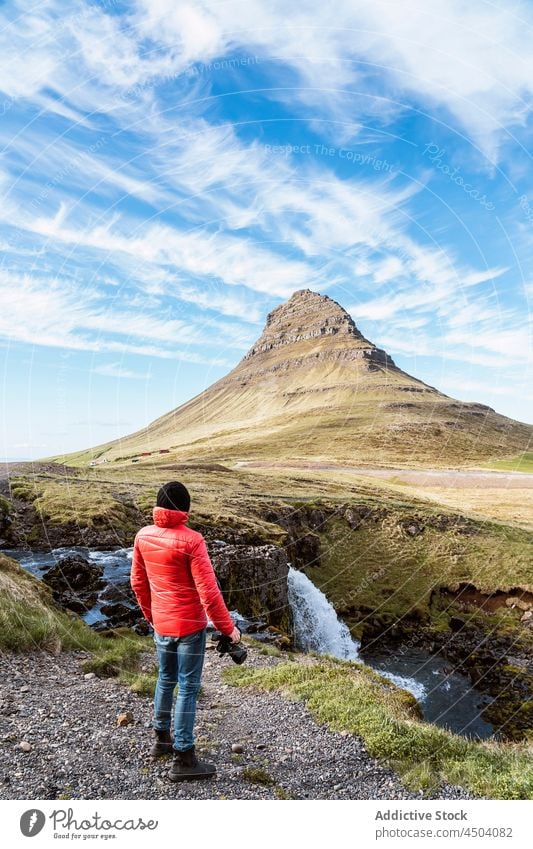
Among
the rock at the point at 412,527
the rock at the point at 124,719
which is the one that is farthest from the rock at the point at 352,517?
the rock at the point at 124,719

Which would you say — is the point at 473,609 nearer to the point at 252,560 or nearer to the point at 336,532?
the point at 336,532

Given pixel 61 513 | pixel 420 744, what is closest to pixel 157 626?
pixel 420 744

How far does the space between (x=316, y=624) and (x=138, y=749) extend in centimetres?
2272

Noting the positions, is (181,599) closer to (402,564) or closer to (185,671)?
(185,671)

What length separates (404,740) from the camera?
909 cm

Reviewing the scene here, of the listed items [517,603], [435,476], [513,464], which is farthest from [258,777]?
[513,464]

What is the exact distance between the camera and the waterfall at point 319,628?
1053 inches

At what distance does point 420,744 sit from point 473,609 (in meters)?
30.3

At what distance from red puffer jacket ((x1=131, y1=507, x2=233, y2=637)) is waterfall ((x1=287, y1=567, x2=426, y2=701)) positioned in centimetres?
2069

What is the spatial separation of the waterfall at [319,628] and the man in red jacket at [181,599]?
1988cm

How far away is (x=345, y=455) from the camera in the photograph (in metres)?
126

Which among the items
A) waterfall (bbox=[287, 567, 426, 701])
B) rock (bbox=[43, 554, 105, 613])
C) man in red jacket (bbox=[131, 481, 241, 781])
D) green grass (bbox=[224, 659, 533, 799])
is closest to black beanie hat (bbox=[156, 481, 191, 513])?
man in red jacket (bbox=[131, 481, 241, 781])

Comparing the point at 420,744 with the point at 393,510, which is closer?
the point at 420,744

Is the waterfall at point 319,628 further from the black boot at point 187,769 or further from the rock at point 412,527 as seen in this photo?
the black boot at point 187,769
